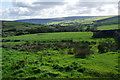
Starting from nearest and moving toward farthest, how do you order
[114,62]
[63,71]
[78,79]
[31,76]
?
[78,79], [31,76], [63,71], [114,62]

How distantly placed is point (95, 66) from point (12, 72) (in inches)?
517

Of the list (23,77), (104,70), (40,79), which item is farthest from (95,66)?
(23,77)

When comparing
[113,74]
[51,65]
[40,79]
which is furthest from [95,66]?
[40,79]

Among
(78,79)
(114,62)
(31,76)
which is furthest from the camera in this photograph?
(114,62)

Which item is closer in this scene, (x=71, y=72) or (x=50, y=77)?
(x=50, y=77)

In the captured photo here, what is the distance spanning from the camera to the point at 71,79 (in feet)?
60.3

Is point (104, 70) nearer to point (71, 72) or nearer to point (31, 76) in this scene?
point (71, 72)

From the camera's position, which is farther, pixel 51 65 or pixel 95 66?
pixel 51 65

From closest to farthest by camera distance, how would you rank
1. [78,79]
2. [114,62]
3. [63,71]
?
1. [78,79]
2. [63,71]
3. [114,62]

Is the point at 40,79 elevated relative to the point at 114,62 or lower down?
lower down

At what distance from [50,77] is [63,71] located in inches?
102

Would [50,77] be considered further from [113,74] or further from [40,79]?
[113,74]

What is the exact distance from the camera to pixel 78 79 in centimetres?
1834

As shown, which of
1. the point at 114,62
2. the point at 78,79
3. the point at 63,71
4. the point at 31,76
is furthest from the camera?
the point at 114,62
